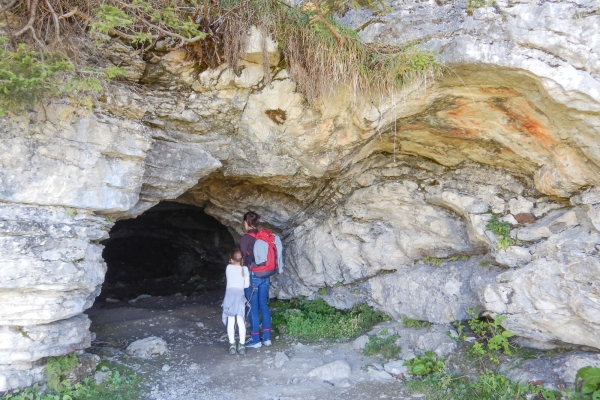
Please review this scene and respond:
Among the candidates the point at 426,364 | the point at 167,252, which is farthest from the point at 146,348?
the point at 167,252

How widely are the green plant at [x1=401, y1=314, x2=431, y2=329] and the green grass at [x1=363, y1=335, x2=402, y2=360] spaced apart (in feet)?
0.89

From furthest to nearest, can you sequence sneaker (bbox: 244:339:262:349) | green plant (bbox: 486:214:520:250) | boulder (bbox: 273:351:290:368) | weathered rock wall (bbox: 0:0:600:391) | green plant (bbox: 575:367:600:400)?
sneaker (bbox: 244:339:262:349), boulder (bbox: 273:351:290:368), green plant (bbox: 486:214:520:250), weathered rock wall (bbox: 0:0:600:391), green plant (bbox: 575:367:600:400)

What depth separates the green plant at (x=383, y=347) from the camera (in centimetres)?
517

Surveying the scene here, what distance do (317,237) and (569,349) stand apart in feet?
11.8

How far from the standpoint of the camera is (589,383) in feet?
12.5

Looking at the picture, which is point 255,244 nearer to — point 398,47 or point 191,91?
point 191,91

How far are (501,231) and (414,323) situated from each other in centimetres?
158

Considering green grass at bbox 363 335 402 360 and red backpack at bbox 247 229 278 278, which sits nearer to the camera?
green grass at bbox 363 335 402 360

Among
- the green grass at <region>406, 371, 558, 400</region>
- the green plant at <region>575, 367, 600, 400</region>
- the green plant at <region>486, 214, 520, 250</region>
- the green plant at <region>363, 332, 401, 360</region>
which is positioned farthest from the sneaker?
the green plant at <region>575, 367, 600, 400</region>

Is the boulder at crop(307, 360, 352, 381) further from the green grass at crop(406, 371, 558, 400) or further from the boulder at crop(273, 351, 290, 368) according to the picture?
the green grass at crop(406, 371, 558, 400)

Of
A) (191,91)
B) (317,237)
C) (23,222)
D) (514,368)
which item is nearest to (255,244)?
(317,237)

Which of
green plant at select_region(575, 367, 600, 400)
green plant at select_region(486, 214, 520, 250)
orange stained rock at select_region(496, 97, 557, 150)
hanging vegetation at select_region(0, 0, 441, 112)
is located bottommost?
green plant at select_region(575, 367, 600, 400)

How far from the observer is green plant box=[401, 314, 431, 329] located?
18.3 feet

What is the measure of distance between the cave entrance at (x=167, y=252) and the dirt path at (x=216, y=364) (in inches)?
137
